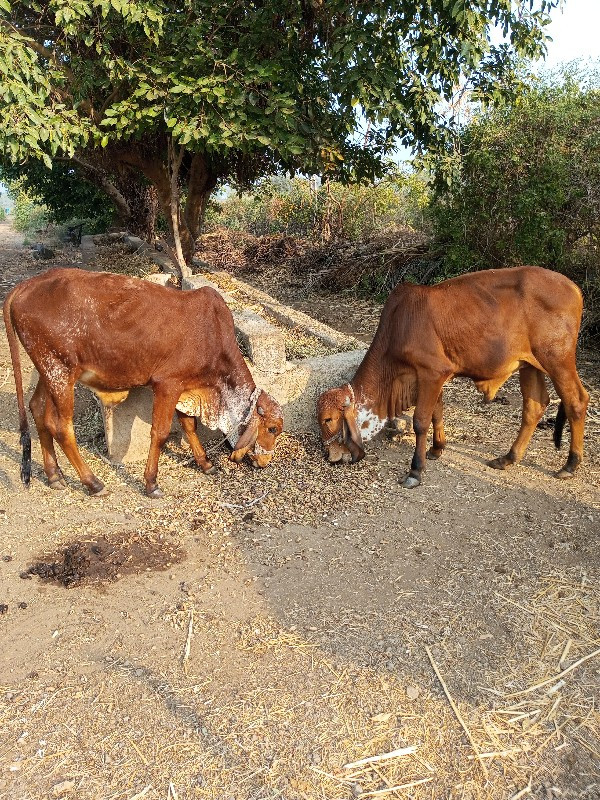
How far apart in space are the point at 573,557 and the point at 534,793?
194cm

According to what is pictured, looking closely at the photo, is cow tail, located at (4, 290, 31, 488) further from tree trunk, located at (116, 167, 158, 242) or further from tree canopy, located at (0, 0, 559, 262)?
tree trunk, located at (116, 167, 158, 242)

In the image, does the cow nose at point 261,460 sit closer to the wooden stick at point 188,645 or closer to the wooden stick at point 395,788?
the wooden stick at point 188,645

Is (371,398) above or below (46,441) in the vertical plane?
above

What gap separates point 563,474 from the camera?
17.8 feet

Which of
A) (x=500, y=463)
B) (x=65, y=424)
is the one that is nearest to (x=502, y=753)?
(x=500, y=463)

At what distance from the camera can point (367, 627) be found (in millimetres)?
3682

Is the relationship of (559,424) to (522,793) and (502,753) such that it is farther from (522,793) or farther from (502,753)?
(522,793)

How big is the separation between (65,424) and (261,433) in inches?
58.8

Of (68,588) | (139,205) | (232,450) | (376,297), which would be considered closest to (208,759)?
(68,588)

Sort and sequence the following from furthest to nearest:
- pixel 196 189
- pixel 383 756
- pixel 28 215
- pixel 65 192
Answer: pixel 28 215 < pixel 65 192 < pixel 196 189 < pixel 383 756

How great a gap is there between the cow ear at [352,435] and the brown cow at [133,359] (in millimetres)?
557

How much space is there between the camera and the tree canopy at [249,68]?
6332 millimetres

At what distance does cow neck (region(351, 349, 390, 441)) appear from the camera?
18.3 ft

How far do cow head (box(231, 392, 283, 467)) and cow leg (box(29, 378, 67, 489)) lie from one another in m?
1.37
